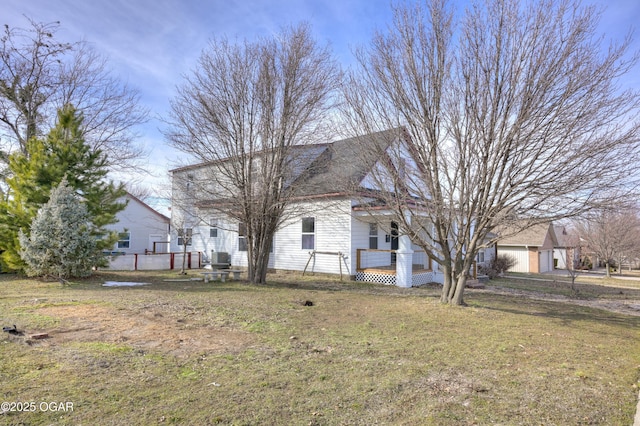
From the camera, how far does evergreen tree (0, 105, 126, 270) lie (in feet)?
40.4

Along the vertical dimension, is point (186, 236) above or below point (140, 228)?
Answer: below

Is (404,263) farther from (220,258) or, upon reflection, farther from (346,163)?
(220,258)

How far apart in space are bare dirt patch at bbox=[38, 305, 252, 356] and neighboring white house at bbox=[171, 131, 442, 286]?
5.24 m

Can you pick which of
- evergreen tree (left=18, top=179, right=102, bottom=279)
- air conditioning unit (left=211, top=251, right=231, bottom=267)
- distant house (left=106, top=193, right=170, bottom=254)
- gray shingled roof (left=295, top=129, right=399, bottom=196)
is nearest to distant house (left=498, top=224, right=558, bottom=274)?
air conditioning unit (left=211, top=251, right=231, bottom=267)

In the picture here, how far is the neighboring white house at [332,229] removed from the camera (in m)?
11.1

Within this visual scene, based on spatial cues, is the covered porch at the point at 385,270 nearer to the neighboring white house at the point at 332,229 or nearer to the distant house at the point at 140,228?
the neighboring white house at the point at 332,229

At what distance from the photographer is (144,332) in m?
5.47

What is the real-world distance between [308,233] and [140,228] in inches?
A: 796

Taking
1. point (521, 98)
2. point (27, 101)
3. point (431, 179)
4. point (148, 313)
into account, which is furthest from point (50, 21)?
point (521, 98)

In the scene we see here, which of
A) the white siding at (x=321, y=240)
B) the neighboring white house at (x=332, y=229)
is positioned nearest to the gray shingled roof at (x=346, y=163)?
the neighboring white house at (x=332, y=229)

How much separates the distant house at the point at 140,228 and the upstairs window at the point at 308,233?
55.9ft

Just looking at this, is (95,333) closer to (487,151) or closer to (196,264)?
(487,151)

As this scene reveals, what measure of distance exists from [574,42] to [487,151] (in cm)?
257

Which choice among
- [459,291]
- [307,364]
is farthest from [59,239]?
[459,291]
